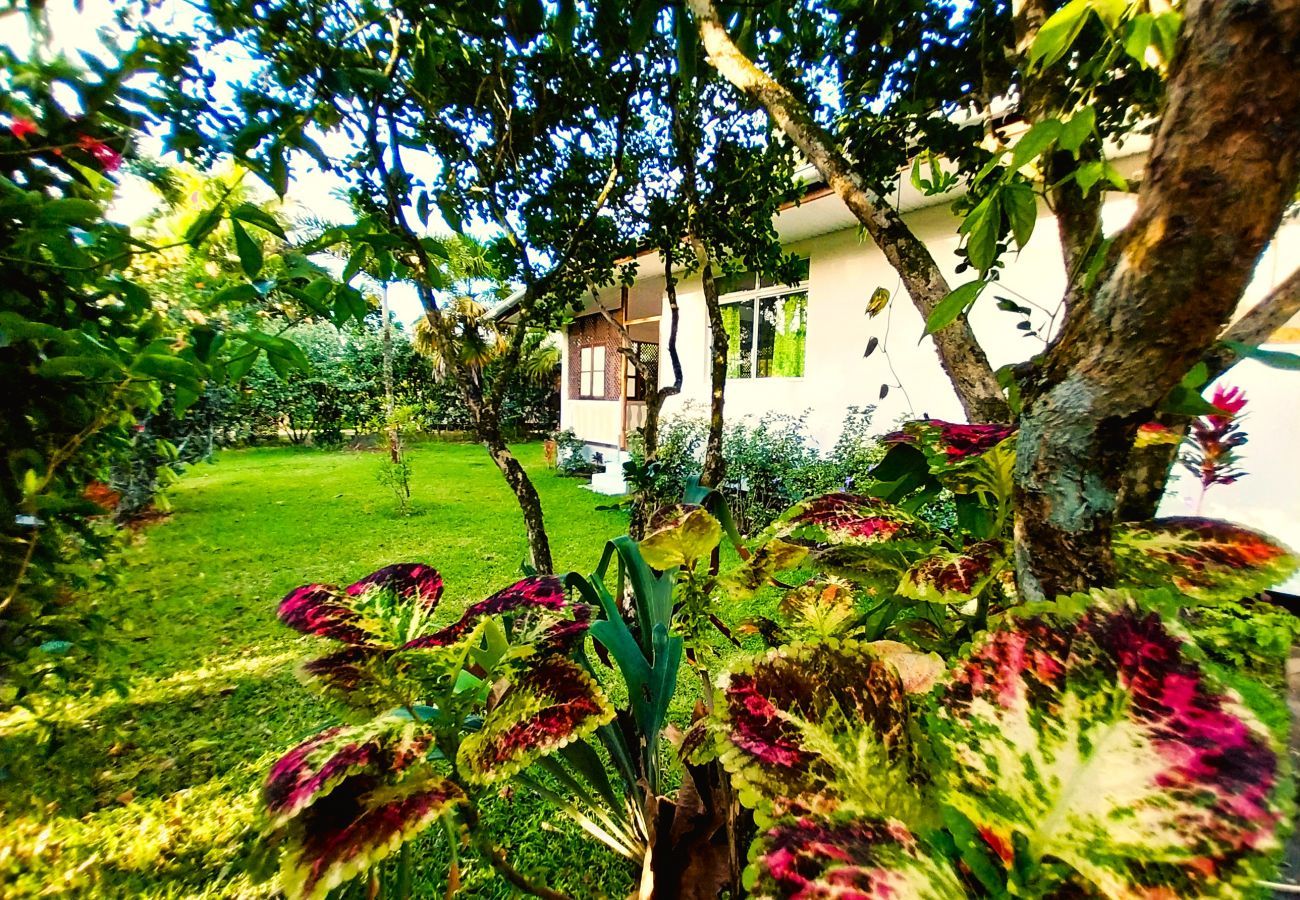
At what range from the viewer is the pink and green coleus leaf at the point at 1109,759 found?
1.09 ft

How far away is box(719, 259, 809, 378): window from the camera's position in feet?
22.7

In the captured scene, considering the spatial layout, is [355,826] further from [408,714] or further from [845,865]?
[845,865]

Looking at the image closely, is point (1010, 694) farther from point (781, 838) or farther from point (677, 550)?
point (677, 550)

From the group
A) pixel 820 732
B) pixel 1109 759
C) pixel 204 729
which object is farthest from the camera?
pixel 204 729

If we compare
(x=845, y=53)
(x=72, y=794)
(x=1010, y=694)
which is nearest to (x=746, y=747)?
(x=1010, y=694)

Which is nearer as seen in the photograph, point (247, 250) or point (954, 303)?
point (954, 303)

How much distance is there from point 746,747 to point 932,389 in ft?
18.8

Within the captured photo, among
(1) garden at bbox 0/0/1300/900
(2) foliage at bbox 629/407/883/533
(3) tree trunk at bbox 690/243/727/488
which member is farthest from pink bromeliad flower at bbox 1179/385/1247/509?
(3) tree trunk at bbox 690/243/727/488

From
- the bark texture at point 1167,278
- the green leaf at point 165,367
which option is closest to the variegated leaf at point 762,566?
the bark texture at point 1167,278

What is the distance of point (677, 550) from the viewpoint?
836 millimetres

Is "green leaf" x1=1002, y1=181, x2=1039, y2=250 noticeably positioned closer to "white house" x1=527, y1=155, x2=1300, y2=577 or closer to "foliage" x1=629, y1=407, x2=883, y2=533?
"white house" x1=527, y1=155, x2=1300, y2=577

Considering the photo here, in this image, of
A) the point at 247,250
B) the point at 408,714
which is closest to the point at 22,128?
the point at 247,250

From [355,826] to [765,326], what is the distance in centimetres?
744

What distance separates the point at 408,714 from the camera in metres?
0.76
